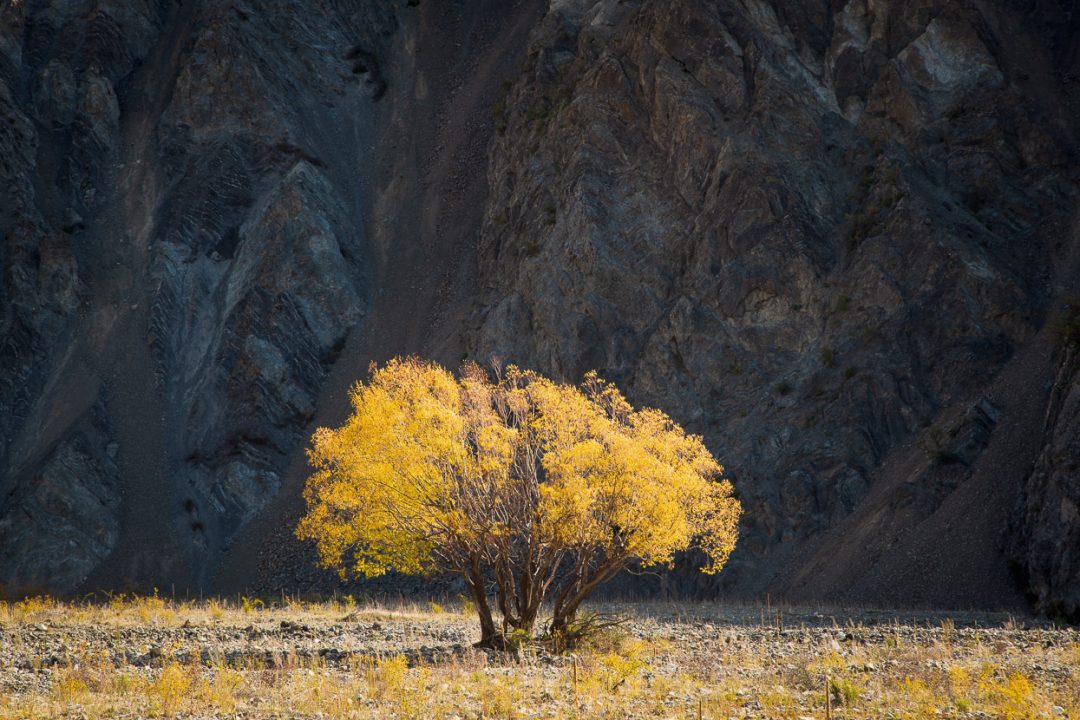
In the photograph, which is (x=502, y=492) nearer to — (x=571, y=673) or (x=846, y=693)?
(x=571, y=673)

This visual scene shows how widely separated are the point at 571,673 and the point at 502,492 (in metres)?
5.02

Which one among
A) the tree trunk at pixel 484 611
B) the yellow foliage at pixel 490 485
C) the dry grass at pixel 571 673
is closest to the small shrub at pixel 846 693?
the dry grass at pixel 571 673

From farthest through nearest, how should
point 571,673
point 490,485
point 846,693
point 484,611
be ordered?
1. point 490,485
2. point 484,611
3. point 571,673
4. point 846,693

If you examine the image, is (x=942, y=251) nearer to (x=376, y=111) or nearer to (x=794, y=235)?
(x=794, y=235)

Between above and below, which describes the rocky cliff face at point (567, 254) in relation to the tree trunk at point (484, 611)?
above

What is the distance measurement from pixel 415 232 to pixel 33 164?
26.9m

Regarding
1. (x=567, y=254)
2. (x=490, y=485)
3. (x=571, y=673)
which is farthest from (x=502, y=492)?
(x=567, y=254)

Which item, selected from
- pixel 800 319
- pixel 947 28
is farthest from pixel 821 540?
pixel 947 28

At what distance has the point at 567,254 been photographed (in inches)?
2104

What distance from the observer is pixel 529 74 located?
64875 millimetres

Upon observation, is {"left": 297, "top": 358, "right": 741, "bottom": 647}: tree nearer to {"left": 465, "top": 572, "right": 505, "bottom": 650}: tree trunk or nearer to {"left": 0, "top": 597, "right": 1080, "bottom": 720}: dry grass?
{"left": 465, "top": 572, "right": 505, "bottom": 650}: tree trunk

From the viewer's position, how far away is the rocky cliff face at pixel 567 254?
134 feet

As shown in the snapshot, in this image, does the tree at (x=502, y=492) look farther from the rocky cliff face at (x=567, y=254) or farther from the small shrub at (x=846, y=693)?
the rocky cliff face at (x=567, y=254)

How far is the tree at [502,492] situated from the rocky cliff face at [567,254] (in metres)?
14.5
